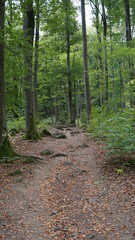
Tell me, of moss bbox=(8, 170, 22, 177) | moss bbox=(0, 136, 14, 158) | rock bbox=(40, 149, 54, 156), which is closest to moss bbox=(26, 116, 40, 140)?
rock bbox=(40, 149, 54, 156)

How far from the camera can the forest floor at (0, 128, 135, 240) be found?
168 inches

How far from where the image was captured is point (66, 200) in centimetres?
565

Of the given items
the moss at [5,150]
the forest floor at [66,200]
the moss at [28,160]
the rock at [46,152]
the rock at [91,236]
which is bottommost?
the rock at [91,236]

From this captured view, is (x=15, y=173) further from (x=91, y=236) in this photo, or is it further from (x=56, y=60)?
(x=56, y=60)

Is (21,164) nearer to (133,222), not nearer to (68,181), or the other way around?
(68,181)

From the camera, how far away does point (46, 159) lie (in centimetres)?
903

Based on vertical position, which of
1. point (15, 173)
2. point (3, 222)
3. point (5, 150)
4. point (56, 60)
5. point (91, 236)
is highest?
point (56, 60)

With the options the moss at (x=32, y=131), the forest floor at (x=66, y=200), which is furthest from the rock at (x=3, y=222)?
the moss at (x=32, y=131)

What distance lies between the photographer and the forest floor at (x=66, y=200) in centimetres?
426

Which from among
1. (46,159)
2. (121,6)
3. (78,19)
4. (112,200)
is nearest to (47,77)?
(78,19)

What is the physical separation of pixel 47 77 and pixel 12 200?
18.9 m

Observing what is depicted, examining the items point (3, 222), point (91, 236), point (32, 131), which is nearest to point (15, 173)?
point (3, 222)

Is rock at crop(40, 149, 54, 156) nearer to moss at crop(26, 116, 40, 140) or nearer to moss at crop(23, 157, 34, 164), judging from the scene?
moss at crop(23, 157, 34, 164)

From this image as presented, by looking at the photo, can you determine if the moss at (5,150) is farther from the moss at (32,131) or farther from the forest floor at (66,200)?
the moss at (32,131)
